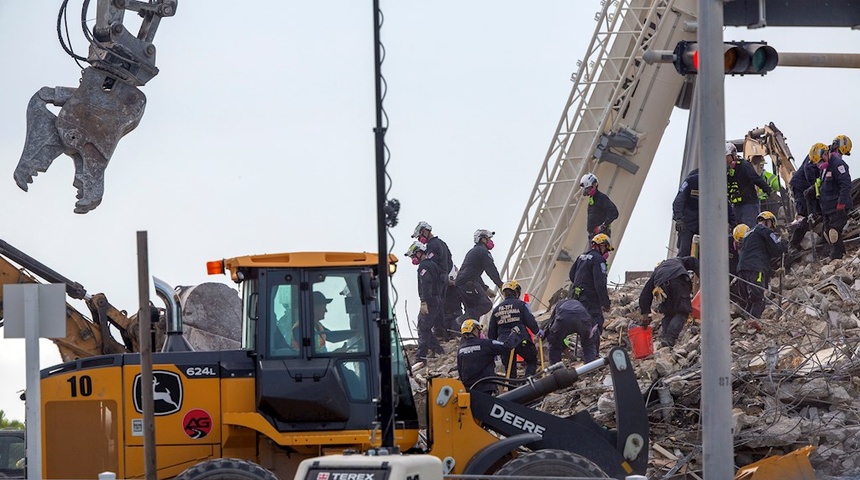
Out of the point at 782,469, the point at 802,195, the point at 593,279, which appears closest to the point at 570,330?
the point at 593,279

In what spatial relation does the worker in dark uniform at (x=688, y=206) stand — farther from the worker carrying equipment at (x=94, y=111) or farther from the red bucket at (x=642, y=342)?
the worker carrying equipment at (x=94, y=111)

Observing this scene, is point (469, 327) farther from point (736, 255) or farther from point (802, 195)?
point (802, 195)

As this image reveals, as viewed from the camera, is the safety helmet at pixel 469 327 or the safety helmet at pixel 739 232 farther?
the safety helmet at pixel 739 232

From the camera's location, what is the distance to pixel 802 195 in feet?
82.3

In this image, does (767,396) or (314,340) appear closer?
(314,340)

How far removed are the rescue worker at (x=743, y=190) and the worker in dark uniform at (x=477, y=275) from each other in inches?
161

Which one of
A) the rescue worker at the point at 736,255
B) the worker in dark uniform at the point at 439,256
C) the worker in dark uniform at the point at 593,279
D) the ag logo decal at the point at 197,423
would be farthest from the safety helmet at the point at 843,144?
the ag logo decal at the point at 197,423

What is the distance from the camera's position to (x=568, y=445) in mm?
14734

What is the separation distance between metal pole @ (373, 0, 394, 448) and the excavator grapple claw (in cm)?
525

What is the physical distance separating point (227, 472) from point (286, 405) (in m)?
0.97

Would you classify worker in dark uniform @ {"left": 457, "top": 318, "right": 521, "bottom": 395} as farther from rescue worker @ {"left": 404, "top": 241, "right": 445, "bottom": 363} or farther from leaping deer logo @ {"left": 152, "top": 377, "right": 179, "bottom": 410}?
leaping deer logo @ {"left": 152, "top": 377, "right": 179, "bottom": 410}

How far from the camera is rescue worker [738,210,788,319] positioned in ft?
74.4

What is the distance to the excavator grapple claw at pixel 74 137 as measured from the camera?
1684 centimetres

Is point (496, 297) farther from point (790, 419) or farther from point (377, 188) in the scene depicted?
point (377, 188)
